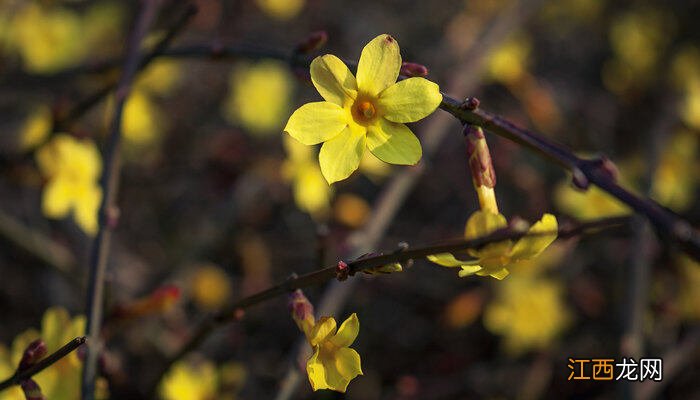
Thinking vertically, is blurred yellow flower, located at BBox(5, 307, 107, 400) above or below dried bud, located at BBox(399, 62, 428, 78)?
below

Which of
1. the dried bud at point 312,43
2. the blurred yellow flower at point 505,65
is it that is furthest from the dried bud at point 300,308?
the blurred yellow flower at point 505,65

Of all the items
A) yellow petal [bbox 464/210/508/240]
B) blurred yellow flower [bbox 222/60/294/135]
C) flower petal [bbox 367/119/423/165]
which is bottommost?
yellow petal [bbox 464/210/508/240]

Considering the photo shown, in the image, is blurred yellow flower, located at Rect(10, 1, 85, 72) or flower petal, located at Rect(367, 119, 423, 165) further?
blurred yellow flower, located at Rect(10, 1, 85, 72)

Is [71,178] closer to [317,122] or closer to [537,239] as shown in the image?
[317,122]

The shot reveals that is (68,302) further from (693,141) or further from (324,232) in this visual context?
(693,141)

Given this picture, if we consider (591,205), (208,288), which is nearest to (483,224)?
(591,205)

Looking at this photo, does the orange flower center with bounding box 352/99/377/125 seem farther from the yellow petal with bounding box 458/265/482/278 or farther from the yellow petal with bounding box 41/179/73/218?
the yellow petal with bounding box 41/179/73/218

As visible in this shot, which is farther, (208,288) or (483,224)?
(208,288)

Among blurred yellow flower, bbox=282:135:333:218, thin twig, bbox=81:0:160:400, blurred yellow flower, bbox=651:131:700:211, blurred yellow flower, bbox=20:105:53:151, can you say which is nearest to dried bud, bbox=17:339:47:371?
thin twig, bbox=81:0:160:400
